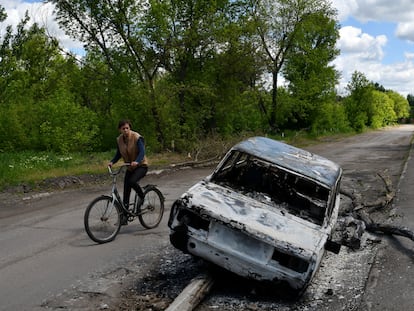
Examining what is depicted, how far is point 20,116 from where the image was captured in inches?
1012

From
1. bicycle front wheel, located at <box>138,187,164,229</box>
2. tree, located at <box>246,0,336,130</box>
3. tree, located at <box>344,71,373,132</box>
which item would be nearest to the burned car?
bicycle front wheel, located at <box>138,187,164,229</box>

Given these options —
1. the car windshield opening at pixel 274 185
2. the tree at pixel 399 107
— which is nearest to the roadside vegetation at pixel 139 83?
the car windshield opening at pixel 274 185

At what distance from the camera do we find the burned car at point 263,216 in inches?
205

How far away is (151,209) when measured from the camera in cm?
876

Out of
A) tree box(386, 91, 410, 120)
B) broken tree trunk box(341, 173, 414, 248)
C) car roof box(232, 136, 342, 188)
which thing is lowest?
broken tree trunk box(341, 173, 414, 248)

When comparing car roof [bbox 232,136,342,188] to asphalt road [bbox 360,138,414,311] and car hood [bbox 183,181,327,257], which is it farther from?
asphalt road [bbox 360,138,414,311]

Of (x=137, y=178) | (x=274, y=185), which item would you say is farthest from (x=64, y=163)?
(x=274, y=185)

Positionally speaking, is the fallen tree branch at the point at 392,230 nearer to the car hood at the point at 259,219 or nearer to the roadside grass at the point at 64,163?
the car hood at the point at 259,219

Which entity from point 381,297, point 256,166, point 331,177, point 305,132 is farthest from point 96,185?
point 305,132

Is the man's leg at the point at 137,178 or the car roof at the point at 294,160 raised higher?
the car roof at the point at 294,160

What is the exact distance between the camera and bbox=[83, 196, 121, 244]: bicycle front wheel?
737cm

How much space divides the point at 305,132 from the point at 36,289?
41144mm

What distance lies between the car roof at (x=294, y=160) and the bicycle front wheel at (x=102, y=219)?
227cm

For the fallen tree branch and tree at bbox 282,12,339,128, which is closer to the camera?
the fallen tree branch
